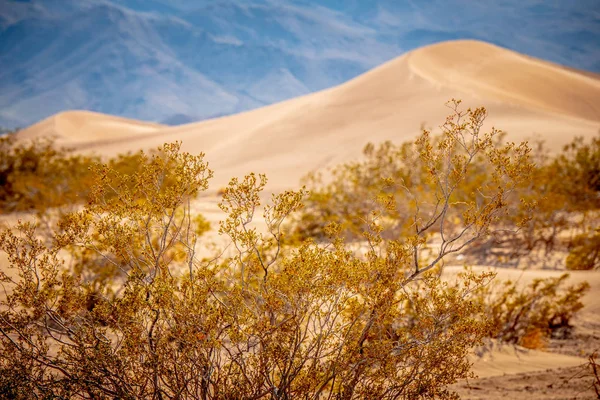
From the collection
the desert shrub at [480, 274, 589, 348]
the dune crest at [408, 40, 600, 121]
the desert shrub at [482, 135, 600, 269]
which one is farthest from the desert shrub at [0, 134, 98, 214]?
the dune crest at [408, 40, 600, 121]

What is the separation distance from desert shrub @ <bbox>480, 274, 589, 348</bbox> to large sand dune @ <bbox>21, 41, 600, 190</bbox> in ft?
50.4

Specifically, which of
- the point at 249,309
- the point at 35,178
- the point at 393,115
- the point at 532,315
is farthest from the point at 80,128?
the point at 249,309

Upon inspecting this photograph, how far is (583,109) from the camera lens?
3875cm

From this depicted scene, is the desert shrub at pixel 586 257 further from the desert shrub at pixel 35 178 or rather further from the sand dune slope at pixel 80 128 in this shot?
the sand dune slope at pixel 80 128

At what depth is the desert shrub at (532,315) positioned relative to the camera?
21.9 feet

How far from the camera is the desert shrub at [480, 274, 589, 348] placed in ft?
21.9

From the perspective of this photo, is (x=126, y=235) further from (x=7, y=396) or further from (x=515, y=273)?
(x=515, y=273)

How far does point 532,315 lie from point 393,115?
2690 cm

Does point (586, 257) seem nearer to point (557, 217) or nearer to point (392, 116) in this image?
point (557, 217)

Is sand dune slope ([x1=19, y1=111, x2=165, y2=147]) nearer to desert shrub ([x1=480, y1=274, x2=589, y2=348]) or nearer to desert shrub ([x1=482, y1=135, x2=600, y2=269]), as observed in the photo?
desert shrub ([x1=482, y1=135, x2=600, y2=269])

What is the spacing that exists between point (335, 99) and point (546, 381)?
114ft

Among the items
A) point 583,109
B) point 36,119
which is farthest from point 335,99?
point 36,119

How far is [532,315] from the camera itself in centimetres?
702

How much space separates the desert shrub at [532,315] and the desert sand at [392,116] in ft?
31.5
